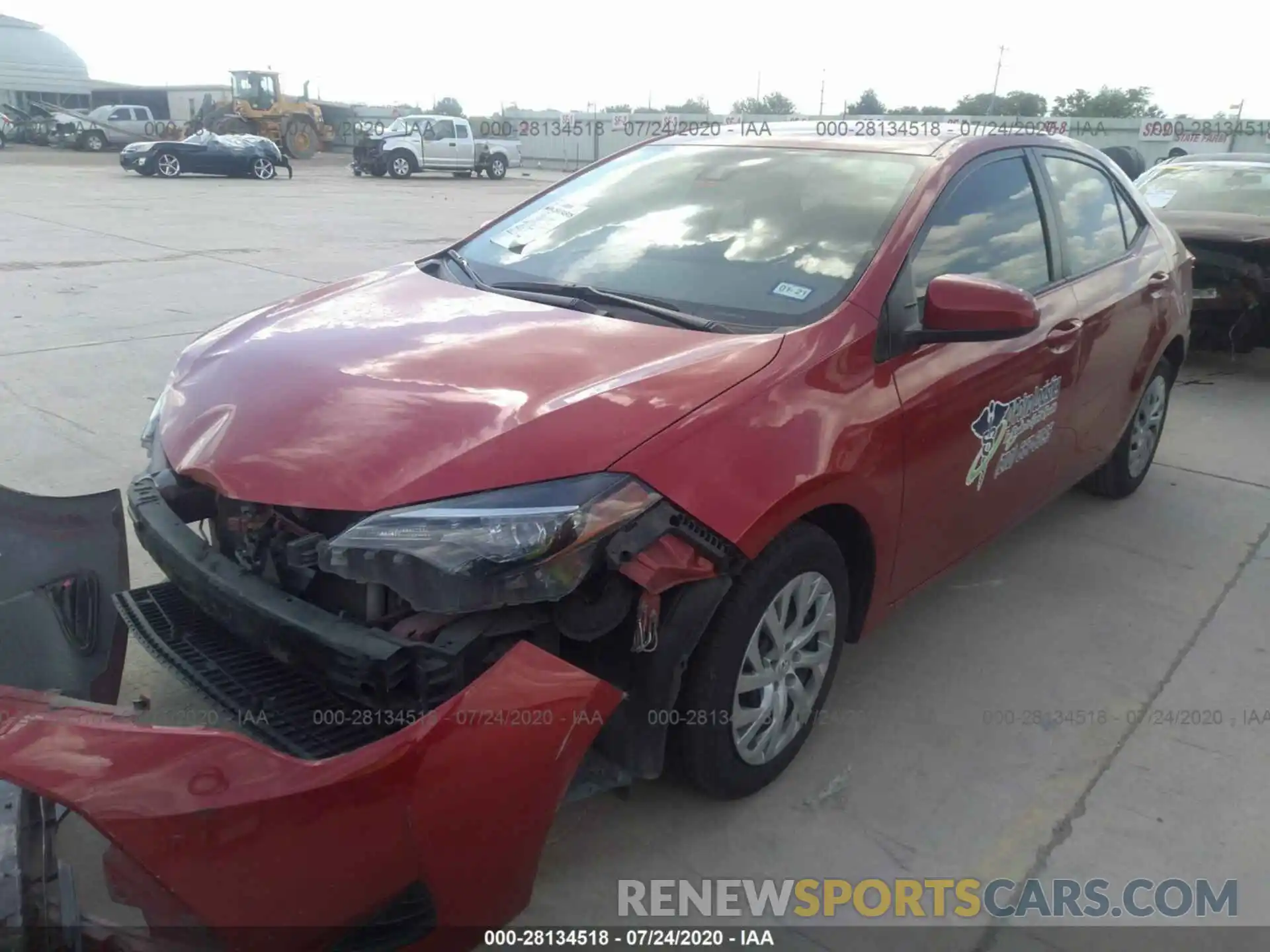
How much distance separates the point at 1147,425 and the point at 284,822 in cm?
459

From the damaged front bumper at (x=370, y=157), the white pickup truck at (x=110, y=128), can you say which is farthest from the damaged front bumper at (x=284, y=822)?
the white pickup truck at (x=110, y=128)

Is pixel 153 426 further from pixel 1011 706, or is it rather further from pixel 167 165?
pixel 167 165

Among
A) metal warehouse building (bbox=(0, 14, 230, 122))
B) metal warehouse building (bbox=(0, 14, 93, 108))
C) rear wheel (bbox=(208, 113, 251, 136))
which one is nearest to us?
rear wheel (bbox=(208, 113, 251, 136))

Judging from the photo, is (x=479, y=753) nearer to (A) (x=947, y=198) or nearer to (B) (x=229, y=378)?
(B) (x=229, y=378)

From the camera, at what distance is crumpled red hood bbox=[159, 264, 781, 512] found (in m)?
2.06

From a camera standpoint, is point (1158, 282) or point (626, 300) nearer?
point (626, 300)

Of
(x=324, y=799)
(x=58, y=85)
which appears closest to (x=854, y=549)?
(x=324, y=799)

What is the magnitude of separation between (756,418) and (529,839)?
1061 mm

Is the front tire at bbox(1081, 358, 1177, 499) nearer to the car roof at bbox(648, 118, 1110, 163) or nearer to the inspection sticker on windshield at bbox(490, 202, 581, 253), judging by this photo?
the car roof at bbox(648, 118, 1110, 163)

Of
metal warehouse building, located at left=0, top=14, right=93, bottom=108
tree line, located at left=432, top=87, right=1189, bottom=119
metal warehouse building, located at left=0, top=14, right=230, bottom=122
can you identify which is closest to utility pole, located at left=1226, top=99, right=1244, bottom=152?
tree line, located at left=432, top=87, right=1189, bottom=119

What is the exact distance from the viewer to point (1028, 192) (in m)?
3.60

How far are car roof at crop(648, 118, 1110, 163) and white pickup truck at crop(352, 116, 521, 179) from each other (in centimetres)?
2870

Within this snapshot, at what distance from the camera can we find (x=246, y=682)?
217 cm

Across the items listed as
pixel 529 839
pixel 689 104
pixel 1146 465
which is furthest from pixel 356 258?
pixel 689 104
